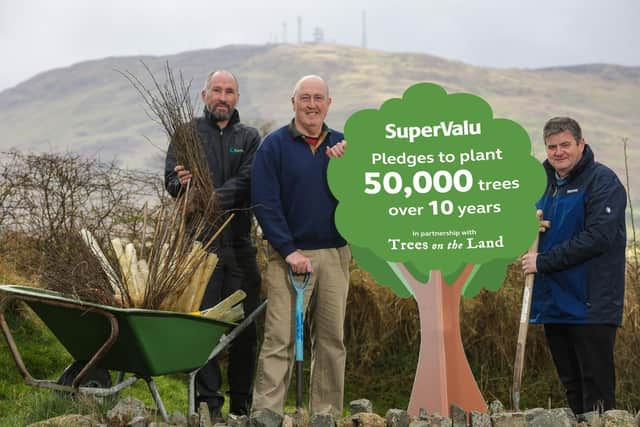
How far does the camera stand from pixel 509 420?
12.2 ft

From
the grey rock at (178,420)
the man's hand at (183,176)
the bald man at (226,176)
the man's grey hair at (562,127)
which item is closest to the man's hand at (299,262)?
the bald man at (226,176)

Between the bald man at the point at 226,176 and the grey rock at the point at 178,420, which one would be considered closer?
the grey rock at the point at 178,420

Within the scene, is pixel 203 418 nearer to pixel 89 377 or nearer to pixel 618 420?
pixel 89 377

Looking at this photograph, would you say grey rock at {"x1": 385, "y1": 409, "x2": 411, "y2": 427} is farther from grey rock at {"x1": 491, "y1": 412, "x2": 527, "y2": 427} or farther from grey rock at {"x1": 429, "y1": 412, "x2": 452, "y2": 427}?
grey rock at {"x1": 491, "y1": 412, "x2": 527, "y2": 427}

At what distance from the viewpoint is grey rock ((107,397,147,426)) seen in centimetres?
374

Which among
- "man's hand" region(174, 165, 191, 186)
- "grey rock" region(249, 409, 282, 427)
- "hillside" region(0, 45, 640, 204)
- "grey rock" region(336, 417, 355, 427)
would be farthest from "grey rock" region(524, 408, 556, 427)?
"hillside" region(0, 45, 640, 204)

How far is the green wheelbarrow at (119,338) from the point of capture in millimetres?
3686

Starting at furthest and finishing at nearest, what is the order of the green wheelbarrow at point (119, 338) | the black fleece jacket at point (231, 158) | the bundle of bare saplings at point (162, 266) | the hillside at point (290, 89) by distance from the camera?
the hillside at point (290, 89) < the black fleece jacket at point (231, 158) < the bundle of bare saplings at point (162, 266) < the green wheelbarrow at point (119, 338)

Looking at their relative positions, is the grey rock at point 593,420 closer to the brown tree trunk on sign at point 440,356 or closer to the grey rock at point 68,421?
the brown tree trunk on sign at point 440,356

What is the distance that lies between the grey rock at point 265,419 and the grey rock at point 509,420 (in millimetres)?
896

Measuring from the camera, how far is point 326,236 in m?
4.46

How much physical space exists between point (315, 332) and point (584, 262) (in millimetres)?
1343

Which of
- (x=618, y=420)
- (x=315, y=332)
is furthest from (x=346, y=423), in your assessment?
(x=618, y=420)

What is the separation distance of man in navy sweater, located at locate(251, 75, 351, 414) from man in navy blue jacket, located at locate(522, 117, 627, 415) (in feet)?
3.17
